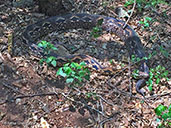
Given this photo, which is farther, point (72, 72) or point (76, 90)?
point (76, 90)

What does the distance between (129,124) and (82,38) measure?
3811 mm

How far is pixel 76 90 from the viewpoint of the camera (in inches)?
229

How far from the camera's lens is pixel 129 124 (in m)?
5.24

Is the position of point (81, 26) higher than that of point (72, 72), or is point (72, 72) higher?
point (72, 72)

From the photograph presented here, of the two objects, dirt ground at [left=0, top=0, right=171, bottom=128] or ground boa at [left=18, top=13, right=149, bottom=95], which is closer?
dirt ground at [left=0, top=0, right=171, bottom=128]

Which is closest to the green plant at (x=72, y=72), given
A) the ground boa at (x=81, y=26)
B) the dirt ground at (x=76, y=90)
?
the dirt ground at (x=76, y=90)

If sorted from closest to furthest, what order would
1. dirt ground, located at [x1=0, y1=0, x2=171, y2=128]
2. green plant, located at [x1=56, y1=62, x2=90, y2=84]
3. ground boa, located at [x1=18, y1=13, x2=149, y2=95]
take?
green plant, located at [x1=56, y1=62, x2=90, y2=84], dirt ground, located at [x1=0, y1=0, x2=171, y2=128], ground boa, located at [x1=18, y1=13, x2=149, y2=95]

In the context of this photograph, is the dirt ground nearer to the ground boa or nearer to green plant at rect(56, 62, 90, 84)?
the ground boa

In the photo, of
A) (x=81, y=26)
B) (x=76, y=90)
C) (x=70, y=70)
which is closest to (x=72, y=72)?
(x=70, y=70)

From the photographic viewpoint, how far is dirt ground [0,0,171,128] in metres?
5.23

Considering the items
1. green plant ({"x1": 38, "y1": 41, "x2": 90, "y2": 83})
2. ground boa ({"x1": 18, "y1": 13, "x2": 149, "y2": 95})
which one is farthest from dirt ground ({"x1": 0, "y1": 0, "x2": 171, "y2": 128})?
green plant ({"x1": 38, "y1": 41, "x2": 90, "y2": 83})

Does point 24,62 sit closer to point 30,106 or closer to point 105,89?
point 30,106

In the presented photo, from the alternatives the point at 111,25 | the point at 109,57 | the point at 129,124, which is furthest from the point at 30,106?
the point at 111,25

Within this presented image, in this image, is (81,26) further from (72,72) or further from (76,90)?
(72,72)
